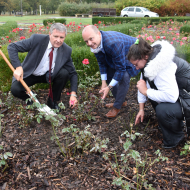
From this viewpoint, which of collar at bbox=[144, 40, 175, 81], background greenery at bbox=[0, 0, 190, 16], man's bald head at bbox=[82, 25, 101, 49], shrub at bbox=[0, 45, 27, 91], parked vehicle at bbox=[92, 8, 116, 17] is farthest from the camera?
parked vehicle at bbox=[92, 8, 116, 17]

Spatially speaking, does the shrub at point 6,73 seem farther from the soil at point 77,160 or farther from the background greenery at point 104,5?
the background greenery at point 104,5

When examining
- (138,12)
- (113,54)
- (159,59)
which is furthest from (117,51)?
(138,12)

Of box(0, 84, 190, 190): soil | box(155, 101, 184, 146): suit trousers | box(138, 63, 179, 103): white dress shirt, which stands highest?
box(138, 63, 179, 103): white dress shirt

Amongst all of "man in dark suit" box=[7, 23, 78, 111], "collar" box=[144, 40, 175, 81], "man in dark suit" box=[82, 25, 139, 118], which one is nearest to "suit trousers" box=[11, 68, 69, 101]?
"man in dark suit" box=[7, 23, 78, 111]

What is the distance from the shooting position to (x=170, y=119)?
205cm

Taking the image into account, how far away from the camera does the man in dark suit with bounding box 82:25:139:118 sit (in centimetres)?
241

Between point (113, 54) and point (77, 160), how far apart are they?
138 centimetres

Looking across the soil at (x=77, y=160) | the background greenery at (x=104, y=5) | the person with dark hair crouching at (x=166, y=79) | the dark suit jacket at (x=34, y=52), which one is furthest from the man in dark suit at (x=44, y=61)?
the background greenery at (x=104, y=5)

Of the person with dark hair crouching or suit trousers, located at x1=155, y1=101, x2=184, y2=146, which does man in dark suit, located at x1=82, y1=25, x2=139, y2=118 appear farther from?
suit trousers, located at x1=155, y1=101, x2=184, y2=146

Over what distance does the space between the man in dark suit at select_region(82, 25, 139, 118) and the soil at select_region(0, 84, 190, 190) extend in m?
0.45

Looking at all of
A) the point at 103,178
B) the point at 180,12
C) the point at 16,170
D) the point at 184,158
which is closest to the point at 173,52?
the point at 184,158

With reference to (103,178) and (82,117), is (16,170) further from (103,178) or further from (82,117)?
(82,117)

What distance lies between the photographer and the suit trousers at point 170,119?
6.64ft

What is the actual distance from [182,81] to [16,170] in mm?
1949
